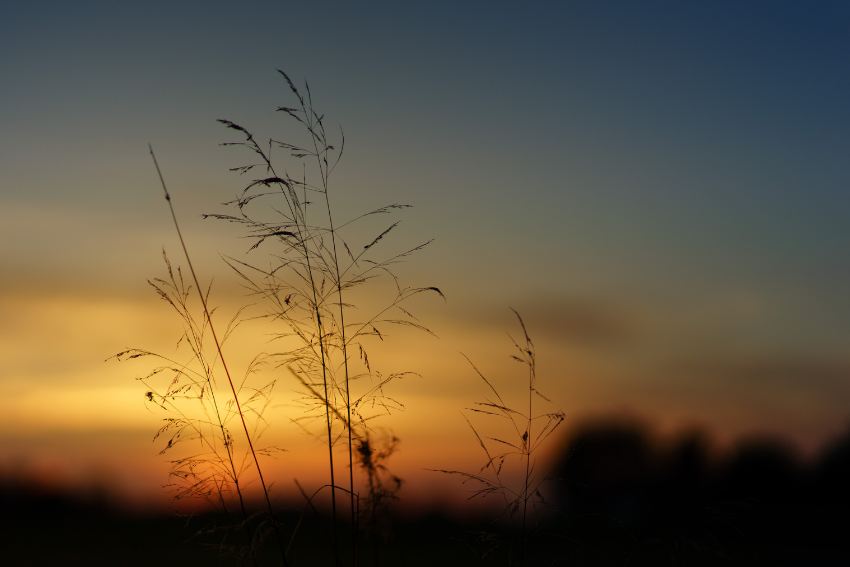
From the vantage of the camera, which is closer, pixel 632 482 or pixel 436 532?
pixel 436 532

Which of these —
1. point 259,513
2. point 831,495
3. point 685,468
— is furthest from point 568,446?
point 831,495

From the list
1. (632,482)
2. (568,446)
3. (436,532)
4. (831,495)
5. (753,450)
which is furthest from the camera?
(632,482)

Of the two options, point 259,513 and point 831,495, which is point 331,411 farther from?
point 831,495

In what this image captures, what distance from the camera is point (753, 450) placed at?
11133 millimetres

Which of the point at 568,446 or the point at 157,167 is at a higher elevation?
the point at 157,167

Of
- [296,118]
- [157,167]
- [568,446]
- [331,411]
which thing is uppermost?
[296,118]

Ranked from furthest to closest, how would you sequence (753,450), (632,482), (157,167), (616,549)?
(632,482), (753,450), (616,549), (157,167)

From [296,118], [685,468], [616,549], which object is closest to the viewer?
[616,549]

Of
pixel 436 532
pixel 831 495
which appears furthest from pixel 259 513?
pixel 831 495

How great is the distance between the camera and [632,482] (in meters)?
12.4

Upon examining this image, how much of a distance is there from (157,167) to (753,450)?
1238 centimetres

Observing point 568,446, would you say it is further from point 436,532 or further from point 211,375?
point 211,375

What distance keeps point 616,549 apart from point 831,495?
9.43 m

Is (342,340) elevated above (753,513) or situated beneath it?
elevated above
